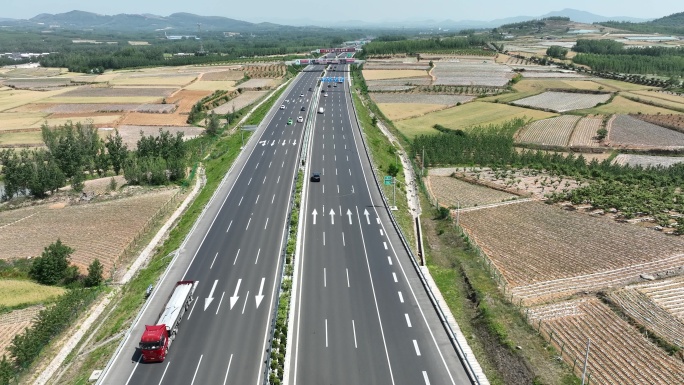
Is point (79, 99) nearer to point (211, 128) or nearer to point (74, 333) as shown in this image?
point (211, 128)

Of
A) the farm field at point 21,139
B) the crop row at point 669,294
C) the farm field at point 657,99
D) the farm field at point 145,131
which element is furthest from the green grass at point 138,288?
the farm field at point 657,99

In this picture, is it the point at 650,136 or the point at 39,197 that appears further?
the point at 650,136

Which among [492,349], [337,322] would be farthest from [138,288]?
[492,349]

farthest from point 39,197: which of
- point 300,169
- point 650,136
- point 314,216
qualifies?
point 650,136

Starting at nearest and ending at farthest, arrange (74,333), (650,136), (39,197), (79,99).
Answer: (74,333) → (39,197) → (650,136) → (79,99)

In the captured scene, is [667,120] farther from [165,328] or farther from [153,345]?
[153,345]

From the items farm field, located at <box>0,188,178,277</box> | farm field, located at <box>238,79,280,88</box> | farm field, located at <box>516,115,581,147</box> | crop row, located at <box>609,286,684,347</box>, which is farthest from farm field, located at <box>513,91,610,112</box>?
farm field, located at <box>0,188,178,277</box>
